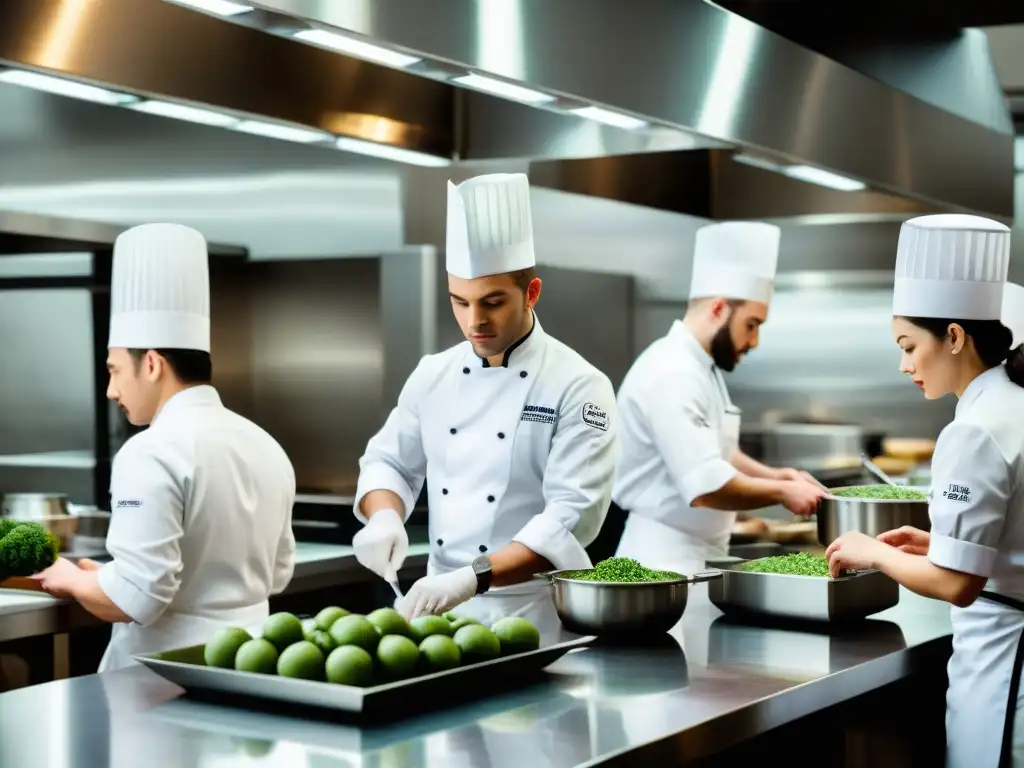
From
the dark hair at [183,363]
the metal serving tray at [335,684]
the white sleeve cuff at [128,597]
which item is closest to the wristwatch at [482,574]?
the metal serving tray at [335,684]

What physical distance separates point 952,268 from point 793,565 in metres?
0.65

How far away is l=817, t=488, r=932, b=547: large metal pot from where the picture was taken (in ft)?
9.58

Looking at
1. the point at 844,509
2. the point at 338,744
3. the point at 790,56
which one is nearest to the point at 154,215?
the point at 790,56

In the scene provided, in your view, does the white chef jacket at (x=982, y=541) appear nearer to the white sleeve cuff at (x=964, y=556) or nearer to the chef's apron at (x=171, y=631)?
the white sleeve cuff at (x=964, y=556)

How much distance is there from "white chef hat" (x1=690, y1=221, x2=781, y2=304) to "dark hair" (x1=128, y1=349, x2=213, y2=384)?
1744mm

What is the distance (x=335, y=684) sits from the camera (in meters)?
1.81

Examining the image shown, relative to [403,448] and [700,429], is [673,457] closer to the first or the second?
[700,429]

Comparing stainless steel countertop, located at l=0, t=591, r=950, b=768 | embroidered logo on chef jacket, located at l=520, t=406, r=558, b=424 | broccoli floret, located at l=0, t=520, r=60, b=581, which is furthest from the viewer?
embroidered logo on chef jacket, located at l=520, t=406, r=558, b=424

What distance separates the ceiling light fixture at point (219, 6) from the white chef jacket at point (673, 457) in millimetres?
1917

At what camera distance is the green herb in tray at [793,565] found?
2594 millimetres

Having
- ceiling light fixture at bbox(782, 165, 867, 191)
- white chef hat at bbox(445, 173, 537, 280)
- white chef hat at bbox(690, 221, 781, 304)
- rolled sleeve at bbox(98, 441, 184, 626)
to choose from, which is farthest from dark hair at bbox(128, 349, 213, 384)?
white chef hat at bbox(690, 221, 781, 304)

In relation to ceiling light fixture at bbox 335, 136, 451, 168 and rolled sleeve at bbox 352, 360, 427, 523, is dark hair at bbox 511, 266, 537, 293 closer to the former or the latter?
rolled sleeve at bbox 352, 360, 427, 523

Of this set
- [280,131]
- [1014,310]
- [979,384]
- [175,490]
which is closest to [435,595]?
[175,490]

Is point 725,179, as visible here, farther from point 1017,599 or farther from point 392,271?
point 1017,599
